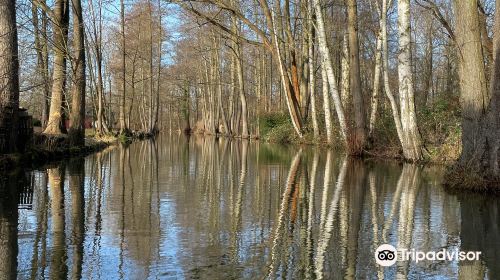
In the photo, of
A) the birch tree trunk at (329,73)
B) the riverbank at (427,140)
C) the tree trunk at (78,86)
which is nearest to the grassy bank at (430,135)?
the riverbank at (427,140)

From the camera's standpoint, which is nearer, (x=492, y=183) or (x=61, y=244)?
(x=61, y=244)

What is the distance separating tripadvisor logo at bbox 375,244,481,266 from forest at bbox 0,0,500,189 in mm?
4606

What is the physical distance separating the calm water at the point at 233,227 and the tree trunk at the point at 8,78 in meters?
1.24

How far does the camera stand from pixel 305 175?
40.1 ft

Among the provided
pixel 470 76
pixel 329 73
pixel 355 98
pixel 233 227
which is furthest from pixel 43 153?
pixel 355 98

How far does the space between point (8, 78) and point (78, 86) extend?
27.8ft

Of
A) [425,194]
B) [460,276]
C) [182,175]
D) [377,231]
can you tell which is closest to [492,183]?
[425,194]

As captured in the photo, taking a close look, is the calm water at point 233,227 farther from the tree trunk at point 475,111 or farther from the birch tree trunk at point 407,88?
the birch tree trunk at point 407,88

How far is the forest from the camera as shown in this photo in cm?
1005

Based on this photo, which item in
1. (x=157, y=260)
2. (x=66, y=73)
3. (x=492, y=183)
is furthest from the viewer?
(x=66, y=73)

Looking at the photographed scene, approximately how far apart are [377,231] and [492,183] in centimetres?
421

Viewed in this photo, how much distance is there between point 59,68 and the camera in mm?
20203

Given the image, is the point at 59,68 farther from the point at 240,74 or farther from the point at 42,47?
the point at 240,74

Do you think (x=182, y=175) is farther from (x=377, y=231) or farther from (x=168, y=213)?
(x=377, y=231)
